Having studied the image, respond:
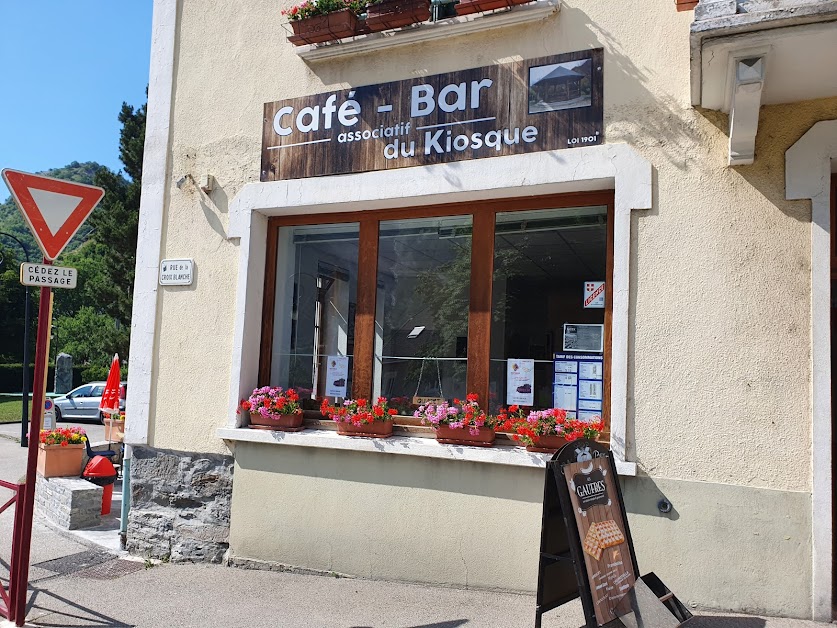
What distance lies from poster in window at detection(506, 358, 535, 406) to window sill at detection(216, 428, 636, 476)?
37 cm

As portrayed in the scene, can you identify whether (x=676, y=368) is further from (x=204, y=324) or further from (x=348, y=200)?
(x=204, y=324)

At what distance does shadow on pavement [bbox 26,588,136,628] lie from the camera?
472 cm

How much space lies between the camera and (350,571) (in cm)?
564

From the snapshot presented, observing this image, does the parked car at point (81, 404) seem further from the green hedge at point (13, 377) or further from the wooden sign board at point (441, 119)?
the wooden sign board at point (441, 119)

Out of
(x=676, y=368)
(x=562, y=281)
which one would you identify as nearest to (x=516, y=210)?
(x=562, y=281)

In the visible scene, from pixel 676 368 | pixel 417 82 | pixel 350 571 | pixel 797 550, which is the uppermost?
pixel 417 82

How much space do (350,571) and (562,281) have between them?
288 centimetres

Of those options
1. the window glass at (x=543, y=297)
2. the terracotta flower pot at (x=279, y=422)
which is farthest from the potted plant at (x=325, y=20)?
the terracotta flower pot at (x=279, y=422)

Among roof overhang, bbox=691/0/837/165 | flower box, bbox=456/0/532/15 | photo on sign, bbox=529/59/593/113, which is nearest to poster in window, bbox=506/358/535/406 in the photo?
photo on sign, bbox=529/59/593/113

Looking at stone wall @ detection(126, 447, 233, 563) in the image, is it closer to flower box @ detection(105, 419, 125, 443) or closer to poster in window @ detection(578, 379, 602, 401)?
poster in window @ detection(578, 379, 602, 401)

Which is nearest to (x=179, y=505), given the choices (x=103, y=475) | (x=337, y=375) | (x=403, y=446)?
(x=337, y=375)

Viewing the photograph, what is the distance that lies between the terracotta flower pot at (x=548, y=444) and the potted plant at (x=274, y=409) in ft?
6.79

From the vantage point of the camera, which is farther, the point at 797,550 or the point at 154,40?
the point at 154,40

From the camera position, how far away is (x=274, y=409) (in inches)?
234
